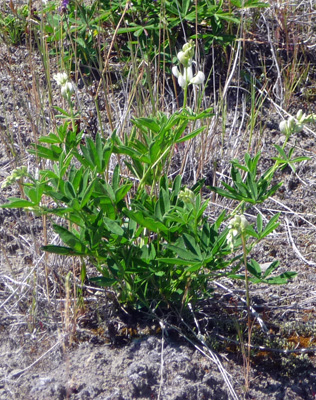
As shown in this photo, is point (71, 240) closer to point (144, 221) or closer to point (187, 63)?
point (144, 221)

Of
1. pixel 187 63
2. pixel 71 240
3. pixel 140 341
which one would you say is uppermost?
pixel 187 63

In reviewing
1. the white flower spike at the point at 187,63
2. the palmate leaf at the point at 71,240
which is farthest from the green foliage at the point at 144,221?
the white flower spike at the point at 187,63

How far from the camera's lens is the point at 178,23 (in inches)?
103

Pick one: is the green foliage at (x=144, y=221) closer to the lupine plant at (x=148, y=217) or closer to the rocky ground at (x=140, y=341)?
the lupine plant at (x=148, y=217)

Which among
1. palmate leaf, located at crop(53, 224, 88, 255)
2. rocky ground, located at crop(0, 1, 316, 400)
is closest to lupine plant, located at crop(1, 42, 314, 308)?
palmate leaf, located at crop(53, 224, 88, 255)

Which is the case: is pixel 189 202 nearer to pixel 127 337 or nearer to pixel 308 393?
pixel 127 337

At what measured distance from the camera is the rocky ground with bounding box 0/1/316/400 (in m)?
1.51

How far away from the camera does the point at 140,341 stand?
1.64m

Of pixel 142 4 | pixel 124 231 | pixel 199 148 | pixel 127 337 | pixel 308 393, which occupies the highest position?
pixel 142 4

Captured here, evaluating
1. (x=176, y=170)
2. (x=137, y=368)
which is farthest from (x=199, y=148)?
(x=137, y=368)

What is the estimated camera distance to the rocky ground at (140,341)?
59.6 inches

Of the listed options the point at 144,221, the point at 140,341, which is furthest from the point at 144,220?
the point at 140,341

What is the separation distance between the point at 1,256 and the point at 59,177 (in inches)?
28.0

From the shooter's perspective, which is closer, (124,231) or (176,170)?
(124,231)
